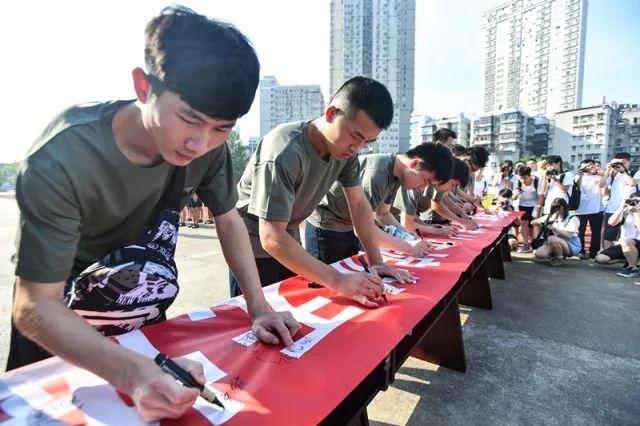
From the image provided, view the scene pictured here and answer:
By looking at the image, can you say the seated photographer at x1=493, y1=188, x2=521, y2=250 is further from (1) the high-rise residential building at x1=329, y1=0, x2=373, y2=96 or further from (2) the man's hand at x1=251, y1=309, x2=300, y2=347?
(1) the high-rise residential building at x1=329, y1=0, x2=373, y2=96

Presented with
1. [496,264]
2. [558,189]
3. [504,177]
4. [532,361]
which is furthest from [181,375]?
[504,177]

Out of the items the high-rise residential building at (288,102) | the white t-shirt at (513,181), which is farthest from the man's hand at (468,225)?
the high-rise residential building at (288,102)

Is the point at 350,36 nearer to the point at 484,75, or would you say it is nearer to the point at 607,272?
the point at 484,75

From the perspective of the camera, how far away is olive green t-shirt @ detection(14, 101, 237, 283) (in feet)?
2.13

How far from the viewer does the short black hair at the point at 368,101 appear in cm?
136

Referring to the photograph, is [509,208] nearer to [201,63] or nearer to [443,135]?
[443,135]

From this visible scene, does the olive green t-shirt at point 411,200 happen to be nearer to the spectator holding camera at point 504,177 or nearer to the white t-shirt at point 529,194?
the white t-shirt at point 529,194

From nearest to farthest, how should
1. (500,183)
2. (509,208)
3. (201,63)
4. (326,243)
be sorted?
(201,63), (326,243), (509,208), (500,183)

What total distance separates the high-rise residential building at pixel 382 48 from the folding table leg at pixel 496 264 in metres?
34.6

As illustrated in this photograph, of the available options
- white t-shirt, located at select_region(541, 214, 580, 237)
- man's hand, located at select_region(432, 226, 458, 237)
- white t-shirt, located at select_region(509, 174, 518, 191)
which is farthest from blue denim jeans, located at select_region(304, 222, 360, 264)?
white t-shirt, located at select_region(509, 174, 518, 191)

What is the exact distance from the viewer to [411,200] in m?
3.14

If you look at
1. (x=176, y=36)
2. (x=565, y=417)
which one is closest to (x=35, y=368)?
(x=176, y=36)

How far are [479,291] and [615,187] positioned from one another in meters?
4.15

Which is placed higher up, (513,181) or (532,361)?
(513,181)
